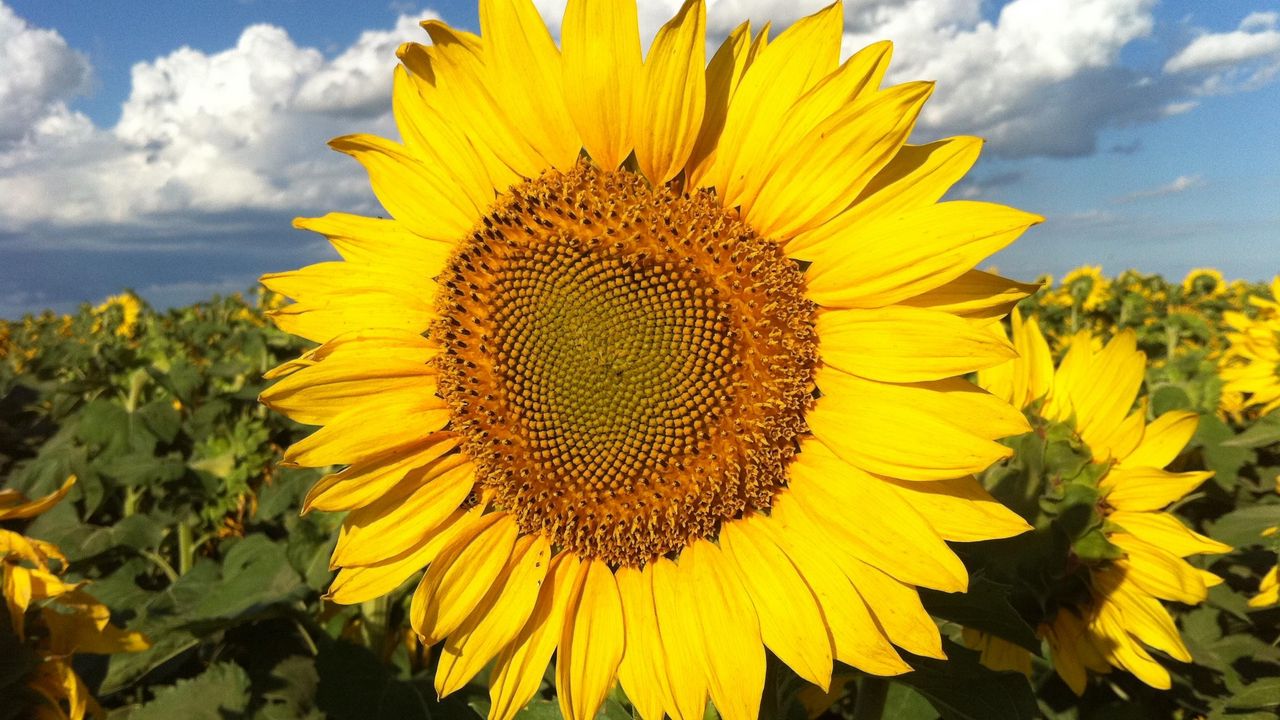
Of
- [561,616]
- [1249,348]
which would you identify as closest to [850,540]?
[561,616]

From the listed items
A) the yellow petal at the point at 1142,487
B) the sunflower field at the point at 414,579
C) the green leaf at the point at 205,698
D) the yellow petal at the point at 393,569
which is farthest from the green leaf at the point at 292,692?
the yellow petal at the point at 1142,487

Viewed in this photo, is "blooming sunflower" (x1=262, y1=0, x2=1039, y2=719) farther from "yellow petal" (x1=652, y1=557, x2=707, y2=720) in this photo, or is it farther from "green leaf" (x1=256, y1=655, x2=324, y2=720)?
"green leaf" (x1=256, y1=655, x2=324, y2=720)

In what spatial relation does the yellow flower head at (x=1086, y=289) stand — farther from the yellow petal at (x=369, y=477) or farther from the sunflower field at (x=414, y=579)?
the yellow petal at (x=369, y=477)

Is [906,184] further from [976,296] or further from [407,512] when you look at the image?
[407,512]

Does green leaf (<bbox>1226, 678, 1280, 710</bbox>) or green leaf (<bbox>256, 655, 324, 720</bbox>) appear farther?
green leaf (<bbox>256, 655, 324, 720</bbox>)

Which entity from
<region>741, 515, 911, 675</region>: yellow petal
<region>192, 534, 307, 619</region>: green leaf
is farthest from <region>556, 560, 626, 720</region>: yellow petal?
<region>192, 534, 307, 619</region>: green leaf

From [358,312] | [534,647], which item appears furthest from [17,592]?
[534,647]
